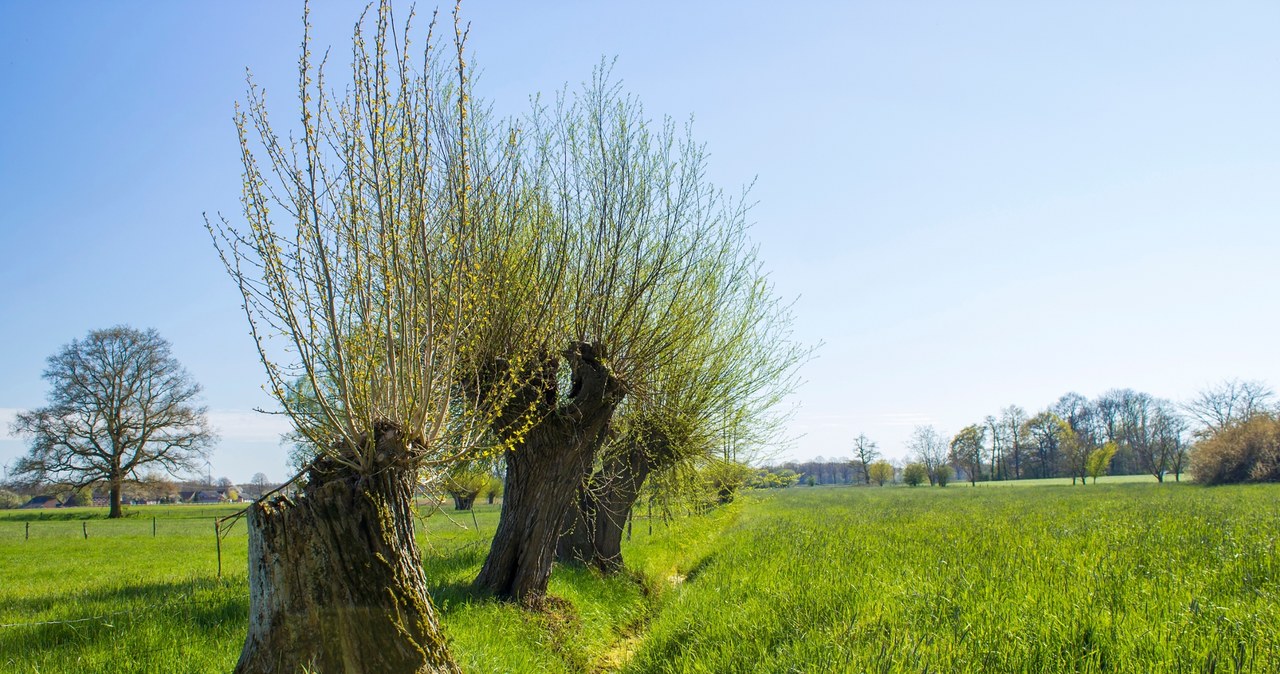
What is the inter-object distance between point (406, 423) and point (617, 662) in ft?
13.9

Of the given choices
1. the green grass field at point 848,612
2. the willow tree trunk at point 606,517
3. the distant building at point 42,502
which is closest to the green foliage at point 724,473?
the willow tree trunk at point 606,517

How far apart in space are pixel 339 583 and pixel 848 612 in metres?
4.08

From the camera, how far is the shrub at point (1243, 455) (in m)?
39.8

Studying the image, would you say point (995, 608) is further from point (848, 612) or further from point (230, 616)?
point (230, 616)

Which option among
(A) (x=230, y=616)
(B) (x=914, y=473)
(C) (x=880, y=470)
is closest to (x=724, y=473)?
(A) (x=230, y=616)

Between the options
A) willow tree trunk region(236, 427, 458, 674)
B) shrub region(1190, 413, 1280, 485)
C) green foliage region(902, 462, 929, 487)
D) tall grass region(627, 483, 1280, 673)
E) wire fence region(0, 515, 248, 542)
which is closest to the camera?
willow tree trunk region(236, 427, 458, 674)

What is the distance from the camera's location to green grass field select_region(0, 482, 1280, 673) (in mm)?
4254

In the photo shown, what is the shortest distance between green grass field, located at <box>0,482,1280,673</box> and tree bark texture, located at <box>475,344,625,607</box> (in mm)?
550

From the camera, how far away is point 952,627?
4.90 meters

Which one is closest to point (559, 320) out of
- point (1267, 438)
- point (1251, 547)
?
point (1251, 547)

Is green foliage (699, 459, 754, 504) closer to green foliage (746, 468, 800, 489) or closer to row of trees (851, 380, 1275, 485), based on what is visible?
green foliage (746, 468, 800, 489)

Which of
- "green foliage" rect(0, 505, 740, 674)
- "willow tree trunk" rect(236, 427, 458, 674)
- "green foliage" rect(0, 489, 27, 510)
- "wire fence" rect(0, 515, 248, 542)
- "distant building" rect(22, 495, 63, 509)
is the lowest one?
"distant building" rect(22, 495, 63, 509)

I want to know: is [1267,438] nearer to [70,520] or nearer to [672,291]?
[672,291]

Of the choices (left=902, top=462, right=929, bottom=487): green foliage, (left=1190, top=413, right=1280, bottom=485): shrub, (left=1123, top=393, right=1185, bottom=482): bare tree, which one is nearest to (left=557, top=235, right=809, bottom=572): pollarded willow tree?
(left=1190, top=413, right=1280, bottom=485): shrub
